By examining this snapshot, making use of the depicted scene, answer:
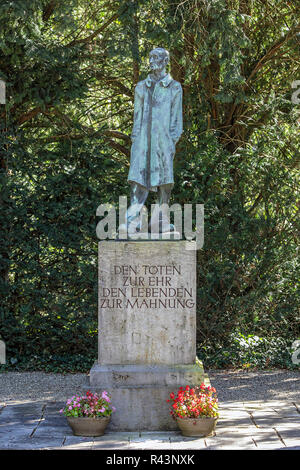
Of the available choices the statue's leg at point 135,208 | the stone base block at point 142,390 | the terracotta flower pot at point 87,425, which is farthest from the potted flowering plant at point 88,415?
the statue's leg at point 135,208

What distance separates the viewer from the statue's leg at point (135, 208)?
22.5 feet

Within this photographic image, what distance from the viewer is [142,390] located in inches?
254

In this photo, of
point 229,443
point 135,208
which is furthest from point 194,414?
point 135,208

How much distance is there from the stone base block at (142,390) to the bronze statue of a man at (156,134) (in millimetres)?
1407

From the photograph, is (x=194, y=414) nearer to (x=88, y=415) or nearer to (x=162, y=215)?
(x=88, y=415)

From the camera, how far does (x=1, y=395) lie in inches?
324

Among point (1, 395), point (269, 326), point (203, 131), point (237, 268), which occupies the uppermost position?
point (203, 131)

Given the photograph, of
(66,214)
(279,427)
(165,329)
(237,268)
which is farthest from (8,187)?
(279,427)

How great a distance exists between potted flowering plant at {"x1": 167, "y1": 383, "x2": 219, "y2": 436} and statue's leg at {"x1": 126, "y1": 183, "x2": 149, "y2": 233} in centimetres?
171

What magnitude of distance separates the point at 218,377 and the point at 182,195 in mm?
2620

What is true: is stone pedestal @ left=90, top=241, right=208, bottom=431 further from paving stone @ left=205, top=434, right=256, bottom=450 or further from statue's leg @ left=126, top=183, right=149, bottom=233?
paving stone @ left=205, top=434, right=256, bottom=450

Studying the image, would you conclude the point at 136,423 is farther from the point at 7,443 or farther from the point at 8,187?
the point at 8,187

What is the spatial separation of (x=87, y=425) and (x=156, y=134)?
2868 mm

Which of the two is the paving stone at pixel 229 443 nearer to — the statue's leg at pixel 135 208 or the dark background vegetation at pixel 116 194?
the statue's leg at pixel 135 208
